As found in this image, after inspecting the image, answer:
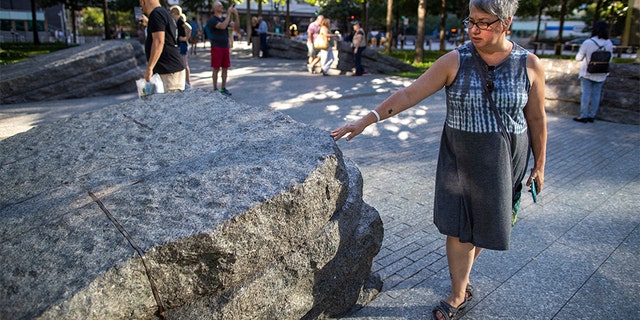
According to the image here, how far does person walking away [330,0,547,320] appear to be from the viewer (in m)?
2.30

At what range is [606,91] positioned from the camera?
8695mm

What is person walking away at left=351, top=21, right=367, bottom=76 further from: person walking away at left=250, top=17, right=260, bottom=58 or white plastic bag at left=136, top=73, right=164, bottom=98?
white plastic bag at left=136, top=73, right=164, bottom=98

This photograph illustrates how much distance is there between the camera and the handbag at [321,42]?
13.4 m

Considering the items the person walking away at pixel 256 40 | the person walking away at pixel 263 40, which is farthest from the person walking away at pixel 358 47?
the person walking away at pixel 256 40

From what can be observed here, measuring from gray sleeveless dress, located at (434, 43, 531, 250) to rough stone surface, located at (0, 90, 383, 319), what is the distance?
512 millimetres

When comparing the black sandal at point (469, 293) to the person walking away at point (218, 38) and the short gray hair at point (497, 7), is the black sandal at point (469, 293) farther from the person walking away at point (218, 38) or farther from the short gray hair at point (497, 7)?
the person walking away at point (218, 38)

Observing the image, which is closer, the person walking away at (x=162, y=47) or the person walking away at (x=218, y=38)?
the person walking away at (x=162, y=47)

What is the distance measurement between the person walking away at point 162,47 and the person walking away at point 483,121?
3.72 meters

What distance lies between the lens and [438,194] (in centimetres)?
250

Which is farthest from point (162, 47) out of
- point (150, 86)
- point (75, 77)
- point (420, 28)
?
point (420, 28)

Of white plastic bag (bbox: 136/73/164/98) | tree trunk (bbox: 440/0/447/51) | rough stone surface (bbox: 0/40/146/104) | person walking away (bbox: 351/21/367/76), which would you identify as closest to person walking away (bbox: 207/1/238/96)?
rough stone surface (bbox: 0/40/146/104)

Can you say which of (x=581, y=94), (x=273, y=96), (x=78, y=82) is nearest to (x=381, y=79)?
(x=273, y=96)

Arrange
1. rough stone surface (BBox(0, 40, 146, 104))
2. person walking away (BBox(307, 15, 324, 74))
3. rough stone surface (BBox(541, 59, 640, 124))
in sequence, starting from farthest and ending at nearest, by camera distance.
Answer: person walking away (BBox(307, 15, 324, 74)), rough stone surface (BBox(0, 40, 146, 104)), rough stone surface (BBox(541, 59, 640, 124))

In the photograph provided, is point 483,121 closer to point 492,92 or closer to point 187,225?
point 492,92
